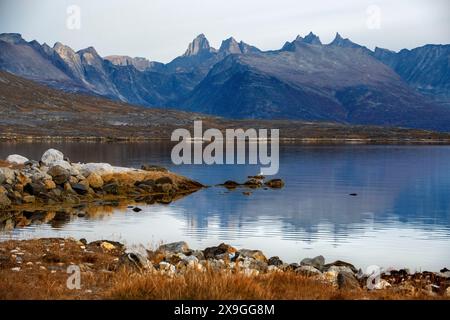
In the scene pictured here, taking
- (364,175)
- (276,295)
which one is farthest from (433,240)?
(364,175)

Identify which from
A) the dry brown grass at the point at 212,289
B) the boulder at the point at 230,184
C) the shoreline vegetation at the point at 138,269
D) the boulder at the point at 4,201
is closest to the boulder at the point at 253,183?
the boulder at the point at 230,184

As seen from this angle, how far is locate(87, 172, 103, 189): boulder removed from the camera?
5866cm

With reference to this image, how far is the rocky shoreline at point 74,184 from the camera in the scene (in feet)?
168

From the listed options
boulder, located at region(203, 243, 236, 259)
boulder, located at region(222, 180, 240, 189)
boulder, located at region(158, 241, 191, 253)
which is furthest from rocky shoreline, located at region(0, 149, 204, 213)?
boulder, located at region(203, 243, 236, 259)

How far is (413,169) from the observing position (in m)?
102

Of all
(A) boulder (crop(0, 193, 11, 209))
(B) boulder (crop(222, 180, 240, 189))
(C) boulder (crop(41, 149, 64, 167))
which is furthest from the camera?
(B) boulder (crop(222, 180, 240, 189))

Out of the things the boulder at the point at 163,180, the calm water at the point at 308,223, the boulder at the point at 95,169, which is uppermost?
the boulder at the point at 95,169

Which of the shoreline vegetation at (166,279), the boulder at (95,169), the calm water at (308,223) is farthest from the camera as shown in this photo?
the boulder at (95,169)

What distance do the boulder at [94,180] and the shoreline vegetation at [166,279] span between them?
3106cm

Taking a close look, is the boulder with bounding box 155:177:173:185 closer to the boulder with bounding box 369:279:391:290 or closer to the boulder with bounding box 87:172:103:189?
the boulder with bounding box 87:172:103:189

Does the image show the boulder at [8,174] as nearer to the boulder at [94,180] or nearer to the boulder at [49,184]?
the boulder at [49,184]

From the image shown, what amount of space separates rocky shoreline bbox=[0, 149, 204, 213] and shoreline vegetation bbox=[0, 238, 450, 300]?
24.5m

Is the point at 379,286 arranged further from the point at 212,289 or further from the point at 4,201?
the point at 4,201

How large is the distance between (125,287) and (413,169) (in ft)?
307
